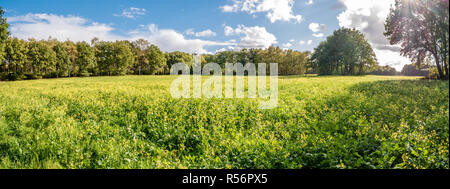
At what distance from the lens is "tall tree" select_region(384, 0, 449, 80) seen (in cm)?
1655

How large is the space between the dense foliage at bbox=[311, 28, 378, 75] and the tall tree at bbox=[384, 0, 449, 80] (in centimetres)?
2438

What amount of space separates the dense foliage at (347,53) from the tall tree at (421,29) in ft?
80.0

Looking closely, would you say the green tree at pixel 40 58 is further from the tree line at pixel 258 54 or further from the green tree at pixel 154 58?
the green tree at pixel 154 58

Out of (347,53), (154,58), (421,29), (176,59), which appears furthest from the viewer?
(176,59)

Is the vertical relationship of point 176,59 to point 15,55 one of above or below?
above

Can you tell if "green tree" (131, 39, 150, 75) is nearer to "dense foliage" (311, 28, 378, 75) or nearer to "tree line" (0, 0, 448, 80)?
"tree line" (0, 0, 448, 80)

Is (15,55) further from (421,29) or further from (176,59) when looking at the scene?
(421,29)

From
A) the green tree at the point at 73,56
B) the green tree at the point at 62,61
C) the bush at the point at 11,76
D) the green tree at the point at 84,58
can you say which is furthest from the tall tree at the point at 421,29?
the green tree at the point at 73,56

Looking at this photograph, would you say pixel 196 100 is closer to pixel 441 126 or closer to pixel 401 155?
pixel 401 155

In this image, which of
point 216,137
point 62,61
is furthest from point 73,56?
point 216,137

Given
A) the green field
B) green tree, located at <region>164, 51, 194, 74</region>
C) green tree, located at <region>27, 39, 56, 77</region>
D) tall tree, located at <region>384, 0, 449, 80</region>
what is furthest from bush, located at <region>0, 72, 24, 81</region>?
tall tree, located at <region>384, 0, 449, 80</region>

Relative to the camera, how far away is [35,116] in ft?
25.4

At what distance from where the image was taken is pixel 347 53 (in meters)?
46.2

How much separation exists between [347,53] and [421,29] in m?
29.4
